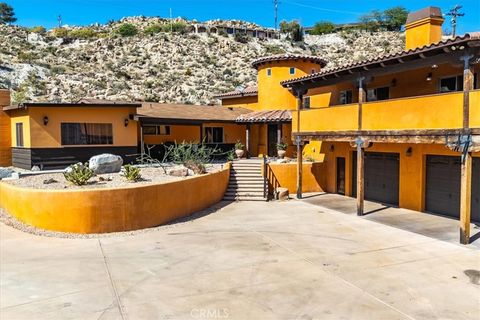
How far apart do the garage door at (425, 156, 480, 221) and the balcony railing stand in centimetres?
287

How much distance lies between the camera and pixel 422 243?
11211 mm

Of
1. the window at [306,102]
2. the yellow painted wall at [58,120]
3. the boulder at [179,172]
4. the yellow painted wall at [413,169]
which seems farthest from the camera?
the window at [306,102]

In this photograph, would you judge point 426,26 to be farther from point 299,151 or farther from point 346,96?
point 299,151

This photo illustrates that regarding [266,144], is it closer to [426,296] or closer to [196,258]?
[196,258]

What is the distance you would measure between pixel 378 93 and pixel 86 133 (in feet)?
49.0

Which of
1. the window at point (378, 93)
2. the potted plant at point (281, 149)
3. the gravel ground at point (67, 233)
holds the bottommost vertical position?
the gravel ground at point (67, 233)

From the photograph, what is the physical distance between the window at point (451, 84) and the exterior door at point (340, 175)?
654 cm

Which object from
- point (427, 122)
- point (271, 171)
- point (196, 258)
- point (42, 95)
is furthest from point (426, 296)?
point (42, 95)

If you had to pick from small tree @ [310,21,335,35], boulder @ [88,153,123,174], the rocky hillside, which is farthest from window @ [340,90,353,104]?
small tree @ [310,21,335,35]

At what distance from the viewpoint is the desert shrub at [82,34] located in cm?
6511

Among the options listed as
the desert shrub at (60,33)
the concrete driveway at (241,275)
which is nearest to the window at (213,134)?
the concrete driveway at (241,275)

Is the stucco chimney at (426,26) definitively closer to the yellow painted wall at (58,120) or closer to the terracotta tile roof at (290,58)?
the terracotta tile roof at (290,58)

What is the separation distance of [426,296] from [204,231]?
7142 mm

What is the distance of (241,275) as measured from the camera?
870 centimetres
